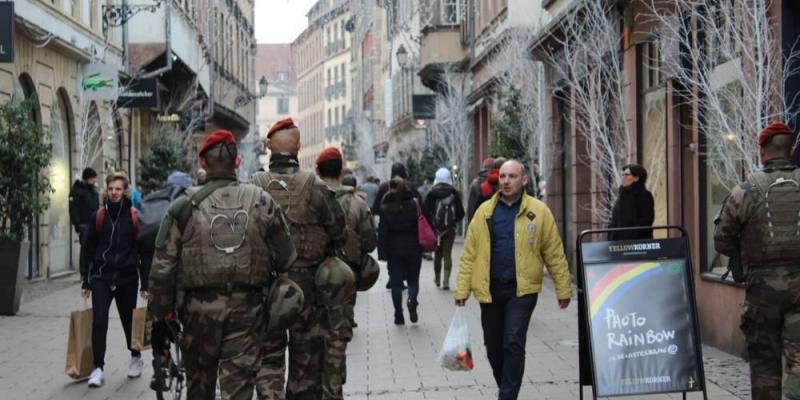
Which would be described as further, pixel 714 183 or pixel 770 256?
pixel 714 183

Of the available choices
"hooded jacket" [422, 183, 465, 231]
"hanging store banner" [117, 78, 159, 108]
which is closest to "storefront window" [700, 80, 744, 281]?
"hooded jacket" [422, 183, 465, 231]

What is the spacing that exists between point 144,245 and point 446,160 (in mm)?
32049

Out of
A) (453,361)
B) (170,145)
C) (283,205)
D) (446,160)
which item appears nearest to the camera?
(283,205)

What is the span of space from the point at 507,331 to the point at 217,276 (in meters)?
2.49

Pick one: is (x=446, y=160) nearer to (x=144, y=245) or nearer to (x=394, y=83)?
(x=394, y=83)

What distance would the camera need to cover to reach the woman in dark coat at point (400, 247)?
1469cm

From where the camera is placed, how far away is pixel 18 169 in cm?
1593

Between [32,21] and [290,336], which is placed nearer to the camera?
[290,336]

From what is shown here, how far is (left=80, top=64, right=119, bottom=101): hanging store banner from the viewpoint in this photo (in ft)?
80.0

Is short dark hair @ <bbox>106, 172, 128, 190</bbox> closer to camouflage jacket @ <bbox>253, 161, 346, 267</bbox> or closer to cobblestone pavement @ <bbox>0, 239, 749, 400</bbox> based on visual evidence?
cobblestone pavement @ <bbox>0, 239, 749, 400</bbox>

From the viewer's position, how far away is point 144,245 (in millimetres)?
8758

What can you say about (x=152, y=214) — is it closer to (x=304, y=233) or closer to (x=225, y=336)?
(x=304, y=233)

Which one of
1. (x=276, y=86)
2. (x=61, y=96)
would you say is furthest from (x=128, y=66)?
(x=276, y=86)


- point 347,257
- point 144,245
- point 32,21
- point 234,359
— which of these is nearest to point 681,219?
point 347,257
